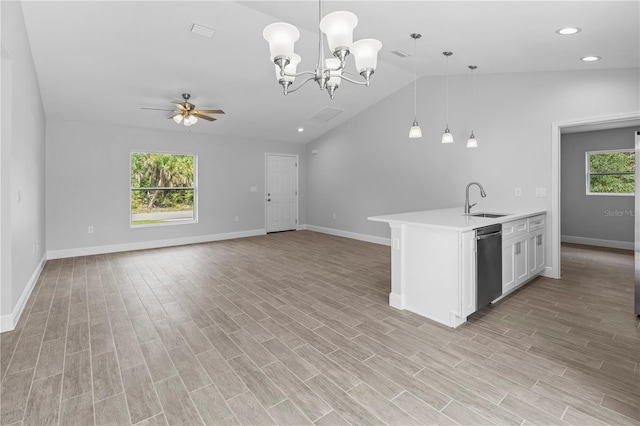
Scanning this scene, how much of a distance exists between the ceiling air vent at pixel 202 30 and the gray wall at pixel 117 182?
3319mm

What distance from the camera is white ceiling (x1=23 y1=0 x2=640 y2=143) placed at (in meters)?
2.88

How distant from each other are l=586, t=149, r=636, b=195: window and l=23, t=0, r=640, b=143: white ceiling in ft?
11.9

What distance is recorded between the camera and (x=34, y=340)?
8.55 ft

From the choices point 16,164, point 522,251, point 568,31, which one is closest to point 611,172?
point 522,251

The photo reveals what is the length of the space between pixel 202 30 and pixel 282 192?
5126mm

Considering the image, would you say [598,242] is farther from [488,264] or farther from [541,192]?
[488,264]

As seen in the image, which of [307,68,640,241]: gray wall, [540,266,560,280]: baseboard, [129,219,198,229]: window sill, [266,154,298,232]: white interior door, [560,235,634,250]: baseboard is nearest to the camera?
[307,68,640,241]: gray wall

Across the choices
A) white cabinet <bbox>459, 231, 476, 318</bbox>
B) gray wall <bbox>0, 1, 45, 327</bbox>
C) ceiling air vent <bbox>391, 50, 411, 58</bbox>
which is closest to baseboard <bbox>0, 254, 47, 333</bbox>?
gray wall <bbox>0, 1, 45, 327</bbox>

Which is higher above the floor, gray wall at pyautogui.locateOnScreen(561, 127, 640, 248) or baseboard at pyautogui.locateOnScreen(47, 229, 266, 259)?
gray wall at pyautogui.locateOnScreen(561, 127, 640, 248)

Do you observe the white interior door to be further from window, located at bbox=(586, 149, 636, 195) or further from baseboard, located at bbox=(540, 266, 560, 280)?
window, located at bbox=(586, 149, 636, 195)

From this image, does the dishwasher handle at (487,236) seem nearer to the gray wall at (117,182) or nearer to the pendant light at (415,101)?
the pendant light at (415,101)

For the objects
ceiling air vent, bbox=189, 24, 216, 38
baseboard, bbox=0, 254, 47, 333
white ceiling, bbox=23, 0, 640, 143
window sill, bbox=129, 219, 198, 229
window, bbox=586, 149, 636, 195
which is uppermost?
ceiling air vent, bbox=189, 24, 216, 38

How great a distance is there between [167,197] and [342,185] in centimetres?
388

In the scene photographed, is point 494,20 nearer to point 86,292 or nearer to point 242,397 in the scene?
point 242,397
